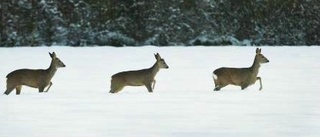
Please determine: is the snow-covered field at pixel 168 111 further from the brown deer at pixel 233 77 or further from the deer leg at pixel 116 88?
the brown deer at pixel 233 77

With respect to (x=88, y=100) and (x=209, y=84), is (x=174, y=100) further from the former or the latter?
(x=209, y=84)

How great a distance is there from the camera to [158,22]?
190ft

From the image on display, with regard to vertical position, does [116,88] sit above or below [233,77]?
below

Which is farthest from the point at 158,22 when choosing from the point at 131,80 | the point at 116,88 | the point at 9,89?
the point at 9,89

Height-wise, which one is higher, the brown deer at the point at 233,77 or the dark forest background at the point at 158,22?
the brown deer at the point at 233,77

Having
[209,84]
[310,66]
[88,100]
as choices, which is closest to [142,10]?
[310,66]

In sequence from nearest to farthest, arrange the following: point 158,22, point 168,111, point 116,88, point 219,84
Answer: point 168,111, point 116,88, point 219,84, point 158,22

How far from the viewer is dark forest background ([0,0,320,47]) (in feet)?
186

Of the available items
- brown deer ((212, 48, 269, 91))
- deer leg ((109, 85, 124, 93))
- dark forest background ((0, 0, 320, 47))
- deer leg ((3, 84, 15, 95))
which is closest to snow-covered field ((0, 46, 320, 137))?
deer leg ((109, 85, 124, 93))

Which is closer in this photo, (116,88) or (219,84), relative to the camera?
(116,88)

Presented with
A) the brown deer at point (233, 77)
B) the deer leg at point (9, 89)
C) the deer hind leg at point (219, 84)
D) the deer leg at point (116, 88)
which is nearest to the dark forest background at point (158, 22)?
the brown deer at point (233, 77)

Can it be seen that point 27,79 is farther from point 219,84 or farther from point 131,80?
point 219,84

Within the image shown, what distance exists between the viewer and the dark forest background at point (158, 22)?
56594mm

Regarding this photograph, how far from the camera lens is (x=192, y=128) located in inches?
425
